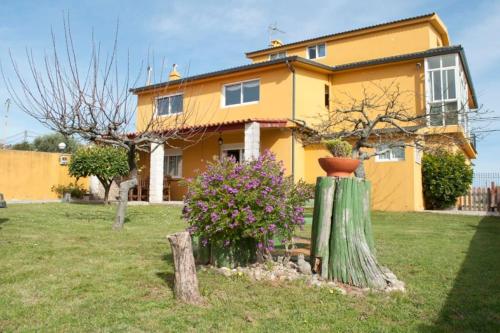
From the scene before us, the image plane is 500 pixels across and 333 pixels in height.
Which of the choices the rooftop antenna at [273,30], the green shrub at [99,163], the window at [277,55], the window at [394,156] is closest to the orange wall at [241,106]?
the green shrub at [99,163]

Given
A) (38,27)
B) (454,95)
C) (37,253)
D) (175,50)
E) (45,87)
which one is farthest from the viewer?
(454,95)

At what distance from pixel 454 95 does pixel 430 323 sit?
47.2 ft

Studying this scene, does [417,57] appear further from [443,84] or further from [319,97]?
[319,97]

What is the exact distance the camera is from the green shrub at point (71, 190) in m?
20.1

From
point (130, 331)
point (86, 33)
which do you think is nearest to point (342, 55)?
point (86, 33)

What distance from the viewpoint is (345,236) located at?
4730mm

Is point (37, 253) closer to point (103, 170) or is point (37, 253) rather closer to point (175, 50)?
point (175, 50)

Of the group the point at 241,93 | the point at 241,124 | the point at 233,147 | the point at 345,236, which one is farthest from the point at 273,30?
the point at 345,236

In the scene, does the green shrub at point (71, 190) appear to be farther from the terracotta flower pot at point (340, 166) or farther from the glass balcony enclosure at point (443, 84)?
the terracotta flower pot at point (340, 166)

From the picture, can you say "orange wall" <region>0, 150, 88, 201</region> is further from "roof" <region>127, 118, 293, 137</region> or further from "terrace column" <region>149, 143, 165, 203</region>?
"roof" <region>127, 118, 293, 137</region>

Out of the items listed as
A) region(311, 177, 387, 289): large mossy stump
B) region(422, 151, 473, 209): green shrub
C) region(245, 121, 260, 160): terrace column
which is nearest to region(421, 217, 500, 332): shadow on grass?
region(311, 177, 387, 289): large mossy stump

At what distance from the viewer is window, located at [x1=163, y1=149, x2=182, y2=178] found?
19594 mm

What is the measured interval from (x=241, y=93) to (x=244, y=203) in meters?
13.9

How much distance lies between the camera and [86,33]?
340 inches
